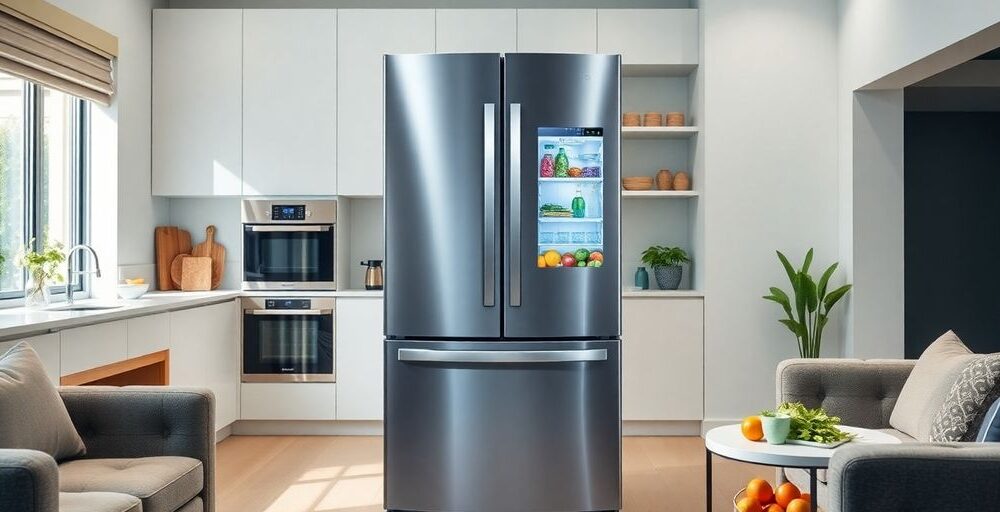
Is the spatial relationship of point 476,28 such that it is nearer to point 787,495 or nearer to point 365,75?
point 365,75

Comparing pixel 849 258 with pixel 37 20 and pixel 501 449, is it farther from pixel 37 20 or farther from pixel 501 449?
pixel 37 20

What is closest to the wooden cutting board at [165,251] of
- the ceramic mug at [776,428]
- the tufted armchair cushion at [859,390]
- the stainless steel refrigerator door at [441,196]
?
the stainless steel refrigerator door at [441,196]

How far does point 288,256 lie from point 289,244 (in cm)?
7

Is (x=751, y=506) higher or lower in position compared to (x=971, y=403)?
lower

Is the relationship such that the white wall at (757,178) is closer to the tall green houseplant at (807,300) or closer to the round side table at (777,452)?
the tall green houseplant at (807,300)

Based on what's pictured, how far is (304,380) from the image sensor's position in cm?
564

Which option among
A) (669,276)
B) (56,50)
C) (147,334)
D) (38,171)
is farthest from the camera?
(669,276)

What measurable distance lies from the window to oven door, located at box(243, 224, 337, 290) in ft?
3.13

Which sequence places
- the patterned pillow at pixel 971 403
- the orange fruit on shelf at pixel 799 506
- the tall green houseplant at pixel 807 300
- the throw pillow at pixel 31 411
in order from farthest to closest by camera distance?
the tall green houseplant at pixel 807 300
the orange fruit on shelf at pixel 799 506
the patterned pillow at pixel 971 403
the throw pillow at pixel 31 411

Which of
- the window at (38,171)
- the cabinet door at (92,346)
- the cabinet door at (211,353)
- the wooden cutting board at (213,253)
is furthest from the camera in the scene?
the wooden cutting board at (213,253)

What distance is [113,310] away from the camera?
3.97 meters

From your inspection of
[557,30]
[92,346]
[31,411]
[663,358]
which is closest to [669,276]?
[663,358]

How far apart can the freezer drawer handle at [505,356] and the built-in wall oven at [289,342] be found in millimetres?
1957

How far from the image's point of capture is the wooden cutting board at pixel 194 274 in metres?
5.84
